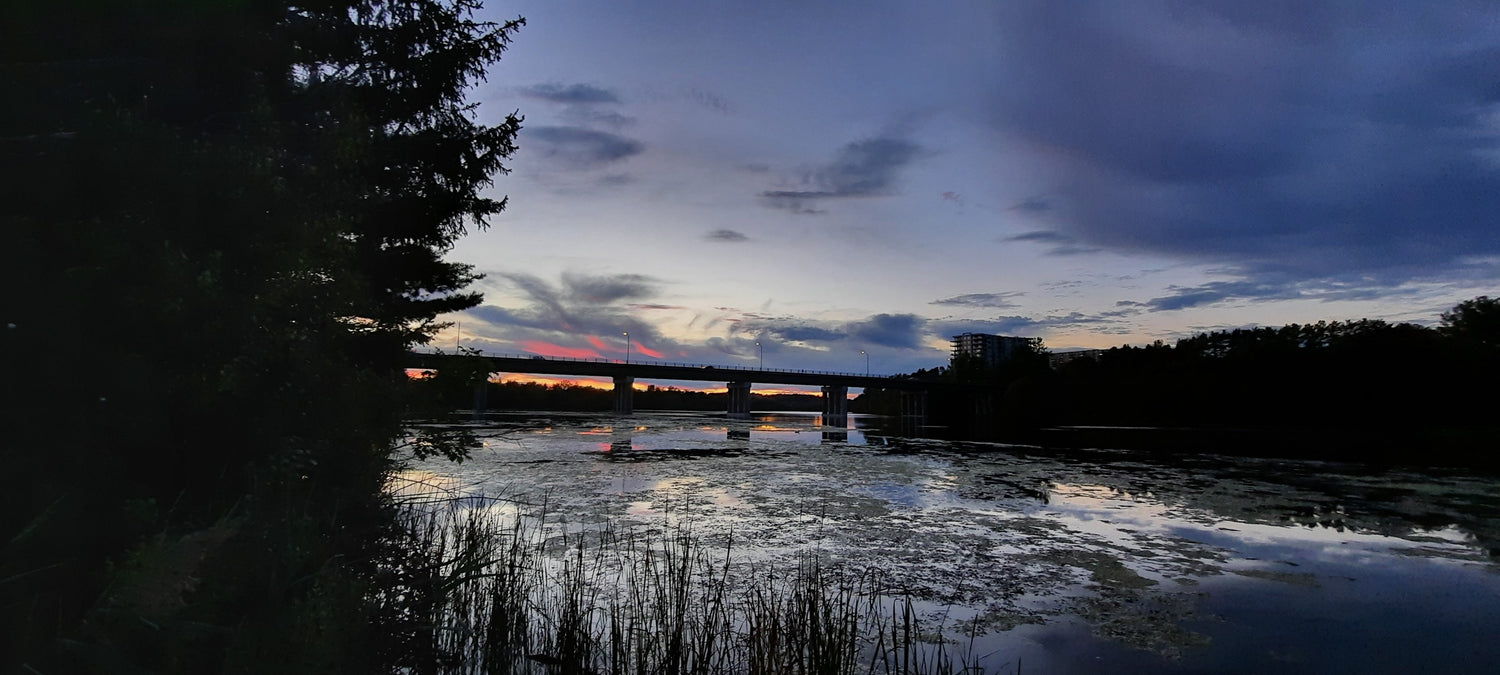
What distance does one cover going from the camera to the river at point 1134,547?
8.31 meters

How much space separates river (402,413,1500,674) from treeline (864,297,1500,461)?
31613 mm

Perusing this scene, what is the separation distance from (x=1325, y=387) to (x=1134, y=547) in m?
102

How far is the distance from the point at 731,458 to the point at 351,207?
28.2 metres

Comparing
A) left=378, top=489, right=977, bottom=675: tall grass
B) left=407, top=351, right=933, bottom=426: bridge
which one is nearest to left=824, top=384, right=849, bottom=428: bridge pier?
left=407, top=351, right=933, bottom=426: bridge

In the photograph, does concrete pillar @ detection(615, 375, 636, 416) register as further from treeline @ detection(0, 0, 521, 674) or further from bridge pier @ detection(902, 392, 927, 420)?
treeline @ detection(0, 0, 521, 674)

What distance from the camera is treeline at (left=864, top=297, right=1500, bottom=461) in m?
69.4

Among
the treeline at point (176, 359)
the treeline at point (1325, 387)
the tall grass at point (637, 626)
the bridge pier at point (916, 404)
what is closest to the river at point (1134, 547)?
the tall grass at point (637, 626)

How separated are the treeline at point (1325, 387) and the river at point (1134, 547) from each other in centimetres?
3161

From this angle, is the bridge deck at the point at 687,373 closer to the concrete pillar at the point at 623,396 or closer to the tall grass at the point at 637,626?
the concrete pillar at the point at 623,396

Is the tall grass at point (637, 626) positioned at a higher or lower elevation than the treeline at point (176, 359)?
lower

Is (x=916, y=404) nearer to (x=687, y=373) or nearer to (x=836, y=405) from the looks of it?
(x=836, y=405)

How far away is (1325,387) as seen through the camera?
290 feet

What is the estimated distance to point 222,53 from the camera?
726 cm

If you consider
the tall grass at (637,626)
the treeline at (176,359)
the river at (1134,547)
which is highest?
the treeline at (176,359)
